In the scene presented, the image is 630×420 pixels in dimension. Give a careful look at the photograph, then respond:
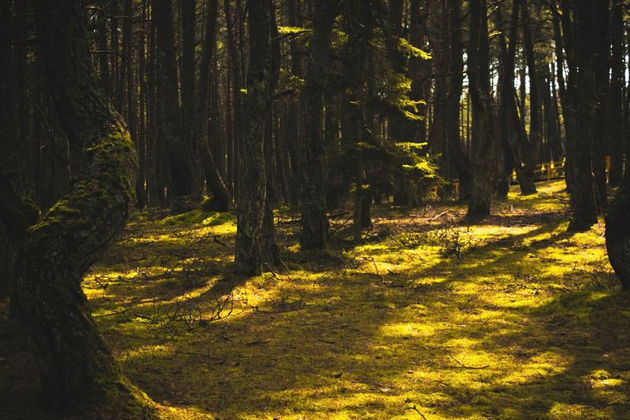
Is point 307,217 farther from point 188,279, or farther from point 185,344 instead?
point 185,344

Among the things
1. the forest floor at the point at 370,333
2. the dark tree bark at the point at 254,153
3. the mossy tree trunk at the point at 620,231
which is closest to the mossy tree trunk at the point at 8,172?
the forest floor at the point at 370,333

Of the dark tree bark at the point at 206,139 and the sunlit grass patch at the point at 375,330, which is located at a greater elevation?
the dark tree bark at the point at 206,139

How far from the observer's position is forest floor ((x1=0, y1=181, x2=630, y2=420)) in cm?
484

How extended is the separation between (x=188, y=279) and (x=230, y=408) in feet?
17.5

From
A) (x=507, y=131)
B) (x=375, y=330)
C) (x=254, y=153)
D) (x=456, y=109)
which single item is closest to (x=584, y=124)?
(x=456, y=109)

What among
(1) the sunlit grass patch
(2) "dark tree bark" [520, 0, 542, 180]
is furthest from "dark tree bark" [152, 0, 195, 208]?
(2) "dark tree bark" [520, 0, 542, 180]

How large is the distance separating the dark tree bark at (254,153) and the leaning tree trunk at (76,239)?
16.4 ft

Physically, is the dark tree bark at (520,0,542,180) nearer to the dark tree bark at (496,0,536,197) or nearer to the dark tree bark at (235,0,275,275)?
the dark tree bark at (496,0,536,197)

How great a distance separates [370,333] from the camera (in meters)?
7.13

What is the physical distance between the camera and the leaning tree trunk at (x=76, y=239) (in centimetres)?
361

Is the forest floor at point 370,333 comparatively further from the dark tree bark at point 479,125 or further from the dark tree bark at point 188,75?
the dark tree bark at point 188,75

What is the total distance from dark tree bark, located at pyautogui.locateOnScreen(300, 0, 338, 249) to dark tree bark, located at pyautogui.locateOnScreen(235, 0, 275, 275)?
7.59 feet

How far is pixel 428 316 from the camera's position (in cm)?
796

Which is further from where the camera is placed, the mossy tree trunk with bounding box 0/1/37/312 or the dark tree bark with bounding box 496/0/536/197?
the dark tree bark with bounding box 496/0/536/197
